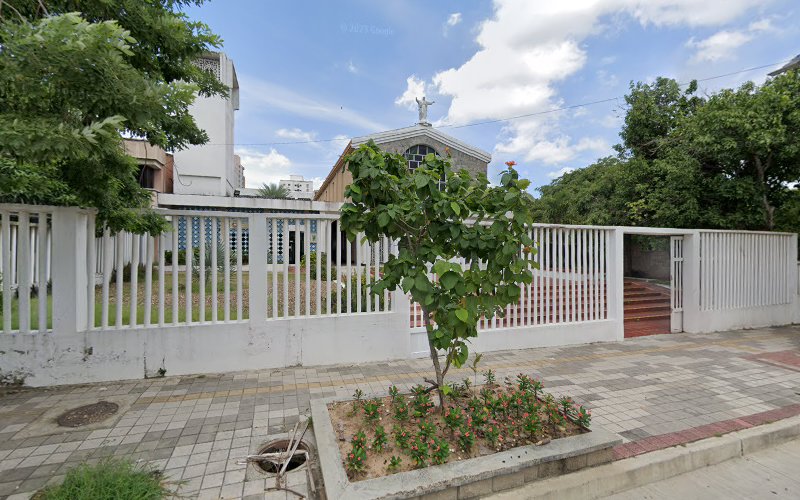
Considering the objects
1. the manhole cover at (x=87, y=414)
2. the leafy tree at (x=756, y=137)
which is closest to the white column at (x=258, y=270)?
the manhole cover at (x=87, y=414)

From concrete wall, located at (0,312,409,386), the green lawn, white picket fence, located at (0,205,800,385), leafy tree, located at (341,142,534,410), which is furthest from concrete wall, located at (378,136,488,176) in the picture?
leafy tree, located at (341,142,534,410)

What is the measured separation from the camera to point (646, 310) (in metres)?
8.33

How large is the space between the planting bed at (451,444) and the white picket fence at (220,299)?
3.84 ft

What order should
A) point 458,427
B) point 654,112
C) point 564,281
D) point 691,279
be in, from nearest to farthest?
1. point 458,427
2. point 564,281
3. point 691,279
4. point 654,112

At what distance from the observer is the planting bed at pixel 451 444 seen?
7.69 ft

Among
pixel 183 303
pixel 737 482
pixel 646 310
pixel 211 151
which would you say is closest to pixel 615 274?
pixel 646 310

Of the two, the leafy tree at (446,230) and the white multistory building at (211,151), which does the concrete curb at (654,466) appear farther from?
the white multistory building at (211,151)

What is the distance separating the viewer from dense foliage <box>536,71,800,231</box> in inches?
267

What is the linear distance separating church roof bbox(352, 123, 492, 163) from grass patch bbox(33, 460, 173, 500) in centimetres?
1210

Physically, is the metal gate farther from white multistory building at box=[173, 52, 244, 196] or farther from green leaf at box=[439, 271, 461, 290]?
white multistory building at box=[173, 52, 244, 196]

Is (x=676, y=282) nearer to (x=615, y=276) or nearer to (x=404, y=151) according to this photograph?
(x=615, y=276)

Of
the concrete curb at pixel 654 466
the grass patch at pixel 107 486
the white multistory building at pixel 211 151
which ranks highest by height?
the white multistory building at pixel 211 151

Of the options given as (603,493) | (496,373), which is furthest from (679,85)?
(603,493)

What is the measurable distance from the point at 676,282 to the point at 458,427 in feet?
22.4
